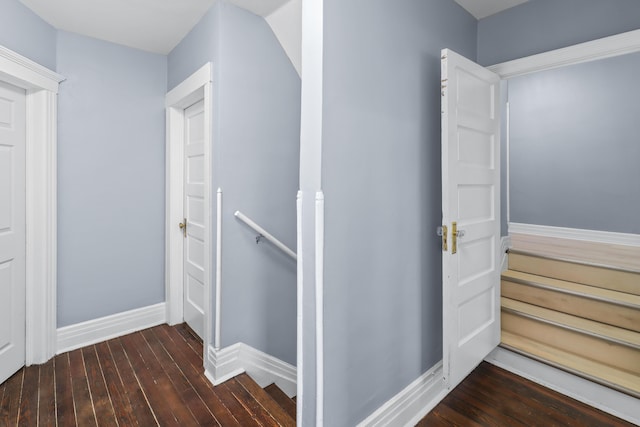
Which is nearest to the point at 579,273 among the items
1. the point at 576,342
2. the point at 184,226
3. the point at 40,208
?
the point at 576,342

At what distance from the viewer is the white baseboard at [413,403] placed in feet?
5.40

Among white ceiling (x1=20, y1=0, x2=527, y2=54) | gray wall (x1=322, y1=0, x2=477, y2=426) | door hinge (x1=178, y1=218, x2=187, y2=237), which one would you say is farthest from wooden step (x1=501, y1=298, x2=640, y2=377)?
door hinge (x1=178, y1=218, x2=187, y2=237)

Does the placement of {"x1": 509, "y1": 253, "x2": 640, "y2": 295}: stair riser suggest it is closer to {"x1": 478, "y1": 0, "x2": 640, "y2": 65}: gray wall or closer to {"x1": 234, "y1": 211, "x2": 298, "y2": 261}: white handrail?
{"x1": 478, "y1": 0, "x2": 640, "y2": 65}: gray wall

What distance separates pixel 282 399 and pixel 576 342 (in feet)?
6.50

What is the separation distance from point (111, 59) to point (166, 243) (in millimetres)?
1571

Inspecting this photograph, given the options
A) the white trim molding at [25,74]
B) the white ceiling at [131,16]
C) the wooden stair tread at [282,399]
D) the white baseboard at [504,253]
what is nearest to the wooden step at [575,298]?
the white baseboard at [504,253]

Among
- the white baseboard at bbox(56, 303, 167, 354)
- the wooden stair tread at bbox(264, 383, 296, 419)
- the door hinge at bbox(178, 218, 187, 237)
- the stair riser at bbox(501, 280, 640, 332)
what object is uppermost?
the door hinge at bbox(178, 218, 187, 237)

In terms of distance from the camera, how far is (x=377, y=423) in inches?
63.7

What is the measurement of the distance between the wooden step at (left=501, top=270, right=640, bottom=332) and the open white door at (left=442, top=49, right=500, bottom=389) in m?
0.44

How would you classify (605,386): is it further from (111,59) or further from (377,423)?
(111,59)

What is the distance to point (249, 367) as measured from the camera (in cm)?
230

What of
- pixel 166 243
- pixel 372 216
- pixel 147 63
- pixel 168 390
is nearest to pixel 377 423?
pixel 372 216

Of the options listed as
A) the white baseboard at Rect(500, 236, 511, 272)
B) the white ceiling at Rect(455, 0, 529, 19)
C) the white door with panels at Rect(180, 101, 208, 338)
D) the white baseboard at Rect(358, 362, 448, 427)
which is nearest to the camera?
the white baseboard at Rect(358, 362, 448, 427)

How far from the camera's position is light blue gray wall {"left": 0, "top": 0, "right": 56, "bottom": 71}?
6.54 ft
